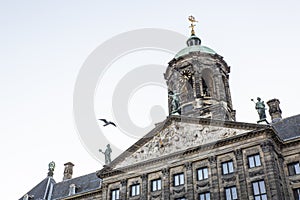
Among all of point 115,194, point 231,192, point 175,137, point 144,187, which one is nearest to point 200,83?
point 175,137

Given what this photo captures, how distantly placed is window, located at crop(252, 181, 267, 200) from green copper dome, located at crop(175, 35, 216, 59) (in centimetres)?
1579

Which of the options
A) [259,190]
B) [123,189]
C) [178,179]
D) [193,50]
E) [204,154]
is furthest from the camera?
[193,50]

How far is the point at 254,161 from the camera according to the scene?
2523 centimetres

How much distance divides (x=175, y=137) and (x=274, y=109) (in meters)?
10.00

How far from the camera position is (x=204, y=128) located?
92.2 feet

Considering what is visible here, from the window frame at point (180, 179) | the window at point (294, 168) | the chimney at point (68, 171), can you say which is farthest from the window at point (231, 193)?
the chimney at point (68, 171)

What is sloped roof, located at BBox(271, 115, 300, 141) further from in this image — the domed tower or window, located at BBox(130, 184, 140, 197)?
window, located at BBox(130, 184, 140, 197)

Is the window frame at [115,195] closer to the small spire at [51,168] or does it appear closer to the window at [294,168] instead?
the window at [294,168]

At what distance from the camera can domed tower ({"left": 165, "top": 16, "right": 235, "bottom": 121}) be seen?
107ft

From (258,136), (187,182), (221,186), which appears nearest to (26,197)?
(187,182)

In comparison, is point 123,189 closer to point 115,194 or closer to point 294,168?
point 115,194

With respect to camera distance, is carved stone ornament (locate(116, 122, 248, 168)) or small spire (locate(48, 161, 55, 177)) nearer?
carved stone ornament (locate(116, 122, 248, 168))

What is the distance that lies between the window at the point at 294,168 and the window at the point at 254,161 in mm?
2547

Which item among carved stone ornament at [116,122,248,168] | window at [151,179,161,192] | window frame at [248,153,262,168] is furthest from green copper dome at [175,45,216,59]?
window frame at [248,153,262,168]
